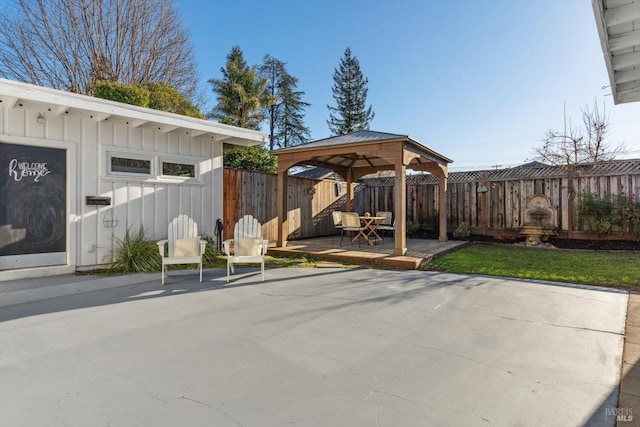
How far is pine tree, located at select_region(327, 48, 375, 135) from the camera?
24.1 meters

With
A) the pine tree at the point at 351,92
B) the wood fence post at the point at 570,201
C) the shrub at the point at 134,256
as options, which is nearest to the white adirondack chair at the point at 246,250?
the shrub at the point at 134,256

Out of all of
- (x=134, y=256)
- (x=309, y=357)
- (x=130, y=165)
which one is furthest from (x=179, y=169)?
(x=309, y=357)

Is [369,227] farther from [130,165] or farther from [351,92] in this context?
[351,92]

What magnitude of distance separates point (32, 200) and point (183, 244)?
2.26m

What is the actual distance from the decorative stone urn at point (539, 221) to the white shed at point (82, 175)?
7593 millimetres

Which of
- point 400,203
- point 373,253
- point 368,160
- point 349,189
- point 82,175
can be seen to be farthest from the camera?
point 349,189

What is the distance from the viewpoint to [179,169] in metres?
6.29

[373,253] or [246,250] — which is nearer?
[246,250]

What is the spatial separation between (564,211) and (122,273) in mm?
9811

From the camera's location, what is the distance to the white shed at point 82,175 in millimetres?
4535

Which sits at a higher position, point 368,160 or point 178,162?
point 368,160

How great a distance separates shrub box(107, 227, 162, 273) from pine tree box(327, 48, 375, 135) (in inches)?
803

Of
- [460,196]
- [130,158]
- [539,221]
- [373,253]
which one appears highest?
[130,158]

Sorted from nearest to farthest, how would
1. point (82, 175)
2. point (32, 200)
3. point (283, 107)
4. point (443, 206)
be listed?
point (32, 200) → point (82, 175) → point (443, 206) → point (283, 107)
